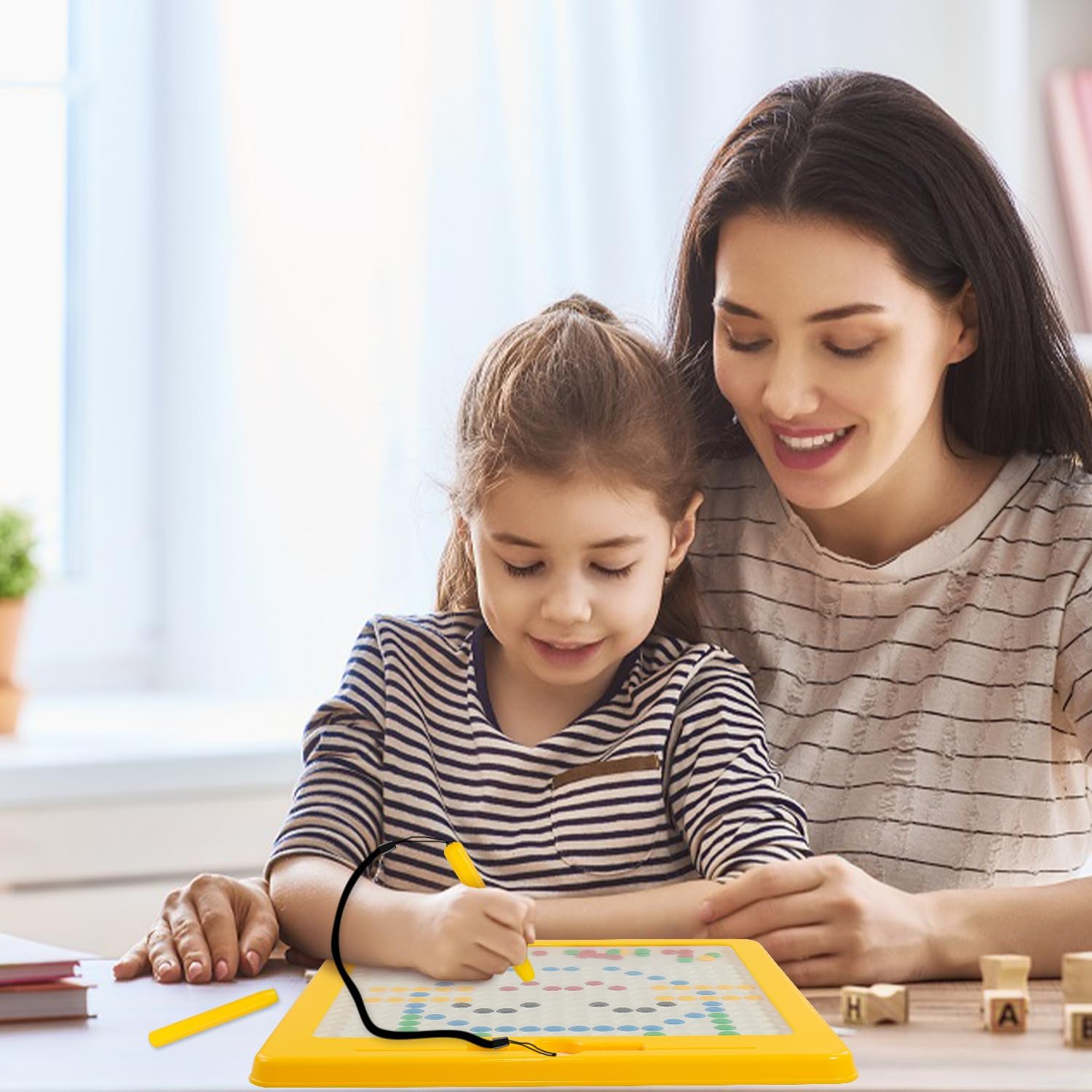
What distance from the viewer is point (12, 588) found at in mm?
2414

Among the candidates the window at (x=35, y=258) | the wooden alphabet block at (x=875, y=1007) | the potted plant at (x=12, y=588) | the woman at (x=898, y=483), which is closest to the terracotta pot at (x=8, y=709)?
the potted plant at (x=12, y=588)

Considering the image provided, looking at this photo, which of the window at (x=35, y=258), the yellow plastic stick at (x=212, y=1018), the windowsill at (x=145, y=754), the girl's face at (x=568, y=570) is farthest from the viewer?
the window at (x=35, y=258)

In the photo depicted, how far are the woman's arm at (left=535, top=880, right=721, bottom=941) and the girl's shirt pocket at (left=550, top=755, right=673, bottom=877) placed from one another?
7 centimetres

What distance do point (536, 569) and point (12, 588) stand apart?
136 cm

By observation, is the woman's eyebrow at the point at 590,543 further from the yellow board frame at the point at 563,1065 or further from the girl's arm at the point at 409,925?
the yellow board frame at the point at 563,1065

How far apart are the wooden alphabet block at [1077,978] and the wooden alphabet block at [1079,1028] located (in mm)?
79

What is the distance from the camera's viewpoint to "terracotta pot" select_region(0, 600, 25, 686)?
2406 mm

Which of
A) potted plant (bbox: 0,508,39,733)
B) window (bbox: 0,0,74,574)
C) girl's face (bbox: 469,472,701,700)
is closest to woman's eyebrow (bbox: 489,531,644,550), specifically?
girl's face (bbox: 469,472,701,700)

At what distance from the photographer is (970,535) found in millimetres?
1519

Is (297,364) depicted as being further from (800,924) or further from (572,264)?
(800,924)

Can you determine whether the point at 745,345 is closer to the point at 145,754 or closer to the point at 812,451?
the point at 812,451

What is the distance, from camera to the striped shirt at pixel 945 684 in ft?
4.77

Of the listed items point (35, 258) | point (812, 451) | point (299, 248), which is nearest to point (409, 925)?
point (812, 451)

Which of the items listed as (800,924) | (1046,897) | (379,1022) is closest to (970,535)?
(1046,897)
